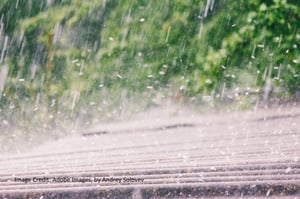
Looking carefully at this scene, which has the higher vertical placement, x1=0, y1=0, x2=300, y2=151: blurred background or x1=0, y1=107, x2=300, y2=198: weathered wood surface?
x1=0, y1=0, x2=300, y2=151: blurred background

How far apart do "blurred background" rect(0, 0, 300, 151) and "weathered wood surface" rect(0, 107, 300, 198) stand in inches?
37.2

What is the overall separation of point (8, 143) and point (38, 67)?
2.10 metres

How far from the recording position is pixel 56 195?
7.80ft

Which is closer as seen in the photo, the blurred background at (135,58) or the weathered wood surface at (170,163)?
the weathered wood surface at (170,163)

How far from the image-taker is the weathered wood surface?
238cm

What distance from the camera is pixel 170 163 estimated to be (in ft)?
9.04

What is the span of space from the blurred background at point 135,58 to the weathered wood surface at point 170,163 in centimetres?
94

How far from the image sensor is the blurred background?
498 centimetres

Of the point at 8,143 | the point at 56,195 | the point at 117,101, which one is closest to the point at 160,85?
the point at 117,101

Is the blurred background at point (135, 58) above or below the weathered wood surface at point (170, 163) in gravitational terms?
above

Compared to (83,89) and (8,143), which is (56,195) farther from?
(83,89)

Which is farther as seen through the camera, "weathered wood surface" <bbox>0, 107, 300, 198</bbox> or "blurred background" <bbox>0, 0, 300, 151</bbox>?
"blurred background" <bbox>0, 0, 300, 151</bbox>

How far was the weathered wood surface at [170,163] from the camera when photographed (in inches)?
93.7

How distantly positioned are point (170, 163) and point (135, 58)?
9.59 feet
